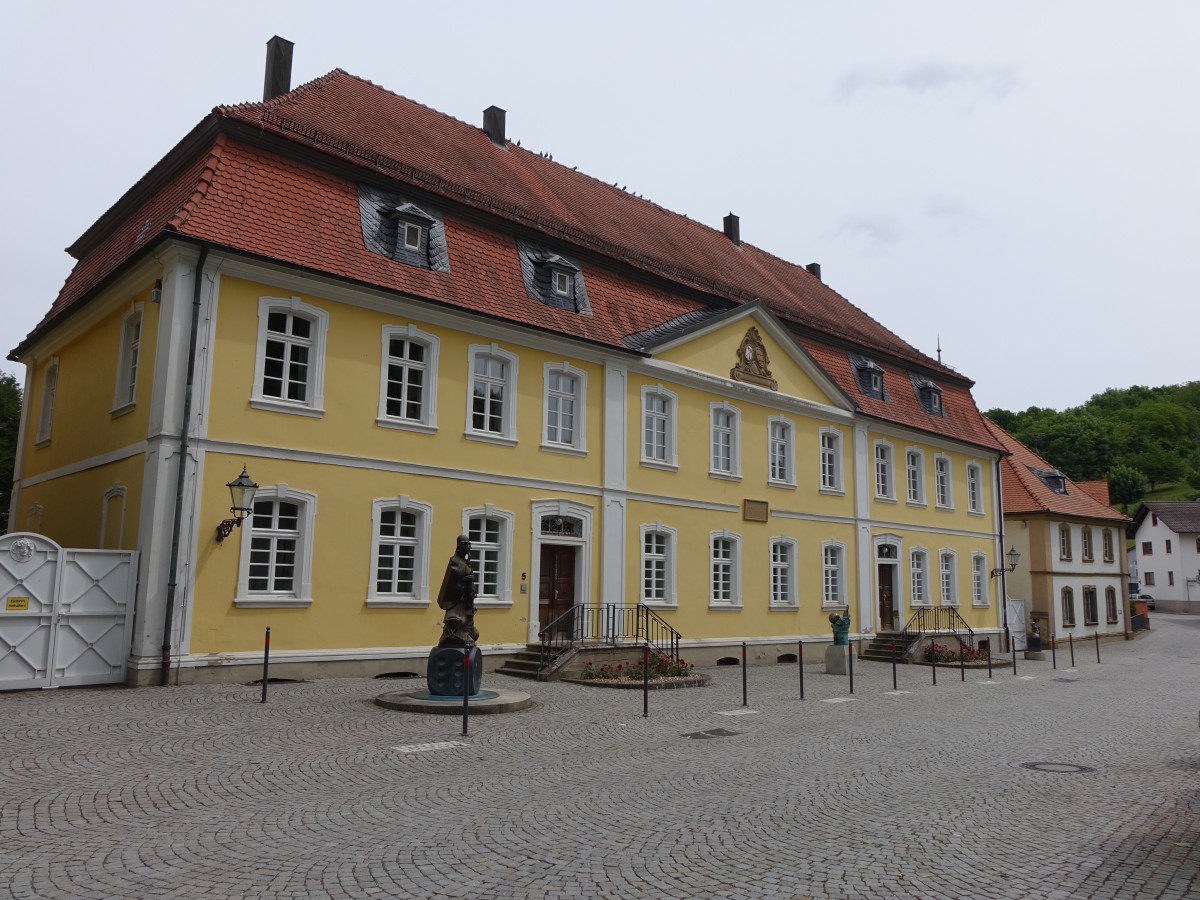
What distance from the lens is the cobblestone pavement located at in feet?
19.2

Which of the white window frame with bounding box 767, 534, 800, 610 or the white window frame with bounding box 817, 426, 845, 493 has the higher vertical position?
the white window frame with bounding box 817, 426, 845, 493

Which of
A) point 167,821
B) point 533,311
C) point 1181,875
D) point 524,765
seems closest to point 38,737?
point 167,821

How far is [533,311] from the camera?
19.5 meters

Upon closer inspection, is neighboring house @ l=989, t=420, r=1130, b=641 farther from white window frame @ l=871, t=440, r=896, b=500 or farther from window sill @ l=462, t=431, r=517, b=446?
window sill @ l=462, t=431, r=517, b=446

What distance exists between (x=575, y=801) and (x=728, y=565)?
15813mm

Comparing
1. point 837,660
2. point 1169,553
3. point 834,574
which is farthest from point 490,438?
point 1169,553

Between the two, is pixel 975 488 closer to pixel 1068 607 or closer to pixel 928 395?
pixel 928 395

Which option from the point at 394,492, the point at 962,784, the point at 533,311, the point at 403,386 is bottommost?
the point at 962,784

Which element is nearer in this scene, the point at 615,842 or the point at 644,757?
the point at 615,842

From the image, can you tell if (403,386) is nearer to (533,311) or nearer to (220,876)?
(533,311)

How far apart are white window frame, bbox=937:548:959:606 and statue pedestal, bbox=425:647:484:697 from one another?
2159cm

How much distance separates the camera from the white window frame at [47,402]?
67.2 feet

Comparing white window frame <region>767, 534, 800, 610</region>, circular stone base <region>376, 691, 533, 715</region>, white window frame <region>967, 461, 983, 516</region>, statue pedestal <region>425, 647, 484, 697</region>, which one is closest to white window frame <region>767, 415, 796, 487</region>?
→ white window frame <region>767, 534, 800, 610</region>

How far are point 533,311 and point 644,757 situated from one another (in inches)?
447
